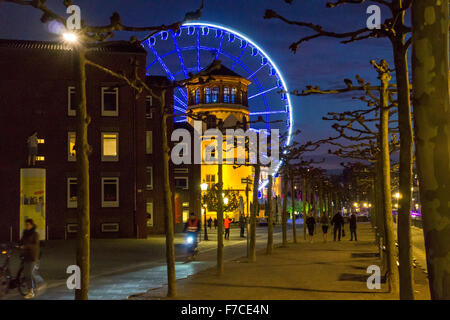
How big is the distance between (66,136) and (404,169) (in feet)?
130

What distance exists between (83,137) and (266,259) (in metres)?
18.5

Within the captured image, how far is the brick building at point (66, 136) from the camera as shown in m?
46.8

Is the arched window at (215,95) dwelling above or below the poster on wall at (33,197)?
above

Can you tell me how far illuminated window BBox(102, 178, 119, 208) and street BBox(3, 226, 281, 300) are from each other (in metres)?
→ 6.23

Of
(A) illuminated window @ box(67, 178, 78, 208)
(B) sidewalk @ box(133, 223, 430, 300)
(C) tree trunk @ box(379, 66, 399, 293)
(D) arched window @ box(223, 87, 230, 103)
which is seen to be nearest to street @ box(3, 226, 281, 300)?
(B) sidewalk @ box(133, 223, 430, 300)

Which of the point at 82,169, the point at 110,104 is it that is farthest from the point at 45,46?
the point at 82,169

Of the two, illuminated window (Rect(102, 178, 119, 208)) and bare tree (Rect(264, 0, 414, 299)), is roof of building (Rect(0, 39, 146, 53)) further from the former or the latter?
bare tree (Rect(264, 0, 414, 299))

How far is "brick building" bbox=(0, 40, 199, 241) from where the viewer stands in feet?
153

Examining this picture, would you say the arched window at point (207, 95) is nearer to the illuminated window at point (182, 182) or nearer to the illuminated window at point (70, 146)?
the illuminated window at point (182, 182)

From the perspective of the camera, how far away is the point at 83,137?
1086cm

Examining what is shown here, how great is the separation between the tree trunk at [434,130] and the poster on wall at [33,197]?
42.9 metres

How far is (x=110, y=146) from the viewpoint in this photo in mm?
49844

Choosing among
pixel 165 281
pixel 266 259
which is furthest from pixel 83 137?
pixel 266 259

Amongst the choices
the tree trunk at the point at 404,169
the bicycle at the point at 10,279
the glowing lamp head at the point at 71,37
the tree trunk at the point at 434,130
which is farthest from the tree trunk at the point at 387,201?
the tree trunk at the point at 434,130
